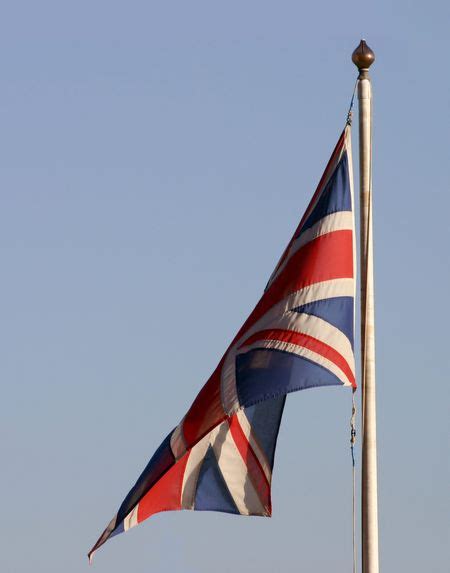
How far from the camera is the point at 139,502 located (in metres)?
40.2

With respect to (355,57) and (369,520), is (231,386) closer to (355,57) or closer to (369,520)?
(369,520)

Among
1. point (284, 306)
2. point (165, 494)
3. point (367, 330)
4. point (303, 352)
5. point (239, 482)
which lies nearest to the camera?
point (303, 352)

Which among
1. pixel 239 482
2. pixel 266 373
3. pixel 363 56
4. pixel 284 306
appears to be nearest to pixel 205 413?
pixel 266 373

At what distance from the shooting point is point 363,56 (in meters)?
39.1

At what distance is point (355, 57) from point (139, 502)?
10.5 metres

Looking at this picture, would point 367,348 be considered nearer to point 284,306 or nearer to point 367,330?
point 367,330

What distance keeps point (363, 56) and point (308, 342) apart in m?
6.13

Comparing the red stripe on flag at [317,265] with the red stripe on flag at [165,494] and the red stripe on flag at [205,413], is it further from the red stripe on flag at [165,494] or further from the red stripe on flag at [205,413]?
the red stripe on flag at [165,494]

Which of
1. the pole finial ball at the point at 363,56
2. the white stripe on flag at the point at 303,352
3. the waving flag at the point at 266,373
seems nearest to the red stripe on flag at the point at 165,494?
the waving flag at the point at 266,373

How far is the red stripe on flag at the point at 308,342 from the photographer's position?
3762 cm

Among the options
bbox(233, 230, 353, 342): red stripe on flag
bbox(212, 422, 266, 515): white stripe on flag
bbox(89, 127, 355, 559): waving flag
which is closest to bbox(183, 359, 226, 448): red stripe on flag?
bbox(89, 127, 355, 559): waving flag

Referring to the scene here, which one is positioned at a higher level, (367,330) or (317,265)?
(317,265)

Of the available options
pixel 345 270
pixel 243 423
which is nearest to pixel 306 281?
pixel 345 270

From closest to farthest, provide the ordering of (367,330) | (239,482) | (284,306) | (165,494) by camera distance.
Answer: (367,330), (284,306), (165,494), (239,482)
